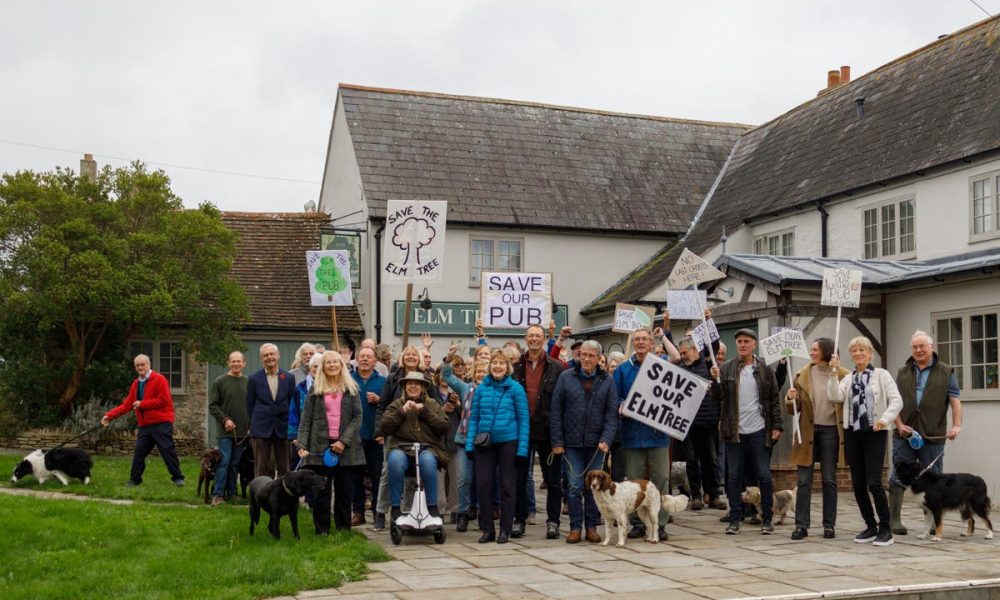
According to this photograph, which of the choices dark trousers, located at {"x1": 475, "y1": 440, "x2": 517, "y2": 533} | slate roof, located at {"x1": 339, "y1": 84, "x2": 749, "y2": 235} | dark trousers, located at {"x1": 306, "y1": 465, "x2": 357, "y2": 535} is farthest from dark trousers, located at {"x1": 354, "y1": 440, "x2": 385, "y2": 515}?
slate roof, located at {"x1": 339, "y1": 84, "x2": 749, "y2": 235}

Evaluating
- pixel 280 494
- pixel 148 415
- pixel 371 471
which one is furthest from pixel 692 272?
pixel 148 415

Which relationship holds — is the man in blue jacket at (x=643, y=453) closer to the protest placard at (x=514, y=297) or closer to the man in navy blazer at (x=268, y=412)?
the protest placard at (x=514, y=297)

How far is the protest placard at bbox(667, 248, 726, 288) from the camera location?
13.3 m

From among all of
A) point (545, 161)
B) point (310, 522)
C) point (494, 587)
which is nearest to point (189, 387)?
point (545, 161)

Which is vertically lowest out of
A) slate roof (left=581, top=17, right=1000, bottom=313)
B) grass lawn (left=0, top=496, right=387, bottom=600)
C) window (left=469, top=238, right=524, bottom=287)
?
grass lawn (left=0, top=496, right=387, bottom=600)

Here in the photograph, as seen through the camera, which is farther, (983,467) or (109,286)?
(109,286)

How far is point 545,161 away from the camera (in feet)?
91.0

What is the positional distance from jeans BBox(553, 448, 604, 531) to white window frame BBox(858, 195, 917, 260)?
10.4 metres

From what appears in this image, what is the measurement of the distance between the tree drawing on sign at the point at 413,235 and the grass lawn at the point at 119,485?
4207 millimetres

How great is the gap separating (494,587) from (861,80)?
1951 cm

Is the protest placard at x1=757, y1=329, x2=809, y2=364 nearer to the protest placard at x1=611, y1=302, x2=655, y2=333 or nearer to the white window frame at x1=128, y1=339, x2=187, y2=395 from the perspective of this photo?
the protest placard at x1=611, y1=302, x2=655, y2=333

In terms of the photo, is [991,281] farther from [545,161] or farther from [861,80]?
[545,161]

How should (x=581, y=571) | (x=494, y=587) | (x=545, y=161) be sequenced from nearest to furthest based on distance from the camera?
(x=494, y=587) → (x=581, y=571) → (x=545, y=161)

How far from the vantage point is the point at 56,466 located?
1481cm
